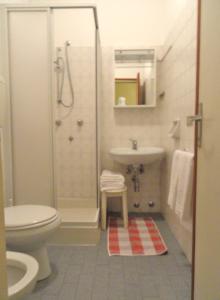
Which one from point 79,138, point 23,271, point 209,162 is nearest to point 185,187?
point 209,162

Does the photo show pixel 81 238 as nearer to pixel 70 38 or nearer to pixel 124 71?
pixel 124 71

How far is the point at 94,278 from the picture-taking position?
1.59m

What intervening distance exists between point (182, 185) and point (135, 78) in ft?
5.17

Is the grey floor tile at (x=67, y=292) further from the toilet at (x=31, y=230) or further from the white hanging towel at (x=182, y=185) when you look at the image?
the white hanging towel at (x=182, y=185)

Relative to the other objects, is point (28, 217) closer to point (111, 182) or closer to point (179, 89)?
point (111, 182)

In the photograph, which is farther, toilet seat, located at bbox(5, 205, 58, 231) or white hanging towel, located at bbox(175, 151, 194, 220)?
white hanging towel, located at bbox(175, 151, 194, 220)

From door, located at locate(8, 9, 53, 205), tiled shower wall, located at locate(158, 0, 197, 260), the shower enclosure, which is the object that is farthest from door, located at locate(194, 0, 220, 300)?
door, located at locate(8, 9, 53, 205)

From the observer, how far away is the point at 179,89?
79.4 inches

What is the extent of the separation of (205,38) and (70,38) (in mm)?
2078

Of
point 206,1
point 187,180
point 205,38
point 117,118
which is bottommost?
point 187,180

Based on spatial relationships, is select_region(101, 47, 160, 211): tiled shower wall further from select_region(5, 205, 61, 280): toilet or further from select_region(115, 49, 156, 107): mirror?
select_region(5, 205, 61, 280): toilet

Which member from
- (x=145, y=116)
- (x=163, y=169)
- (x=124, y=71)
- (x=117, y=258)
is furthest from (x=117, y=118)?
(x=117, y=258)

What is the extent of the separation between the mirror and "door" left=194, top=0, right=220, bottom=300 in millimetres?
1696

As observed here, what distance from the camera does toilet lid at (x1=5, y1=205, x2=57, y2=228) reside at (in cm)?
145
